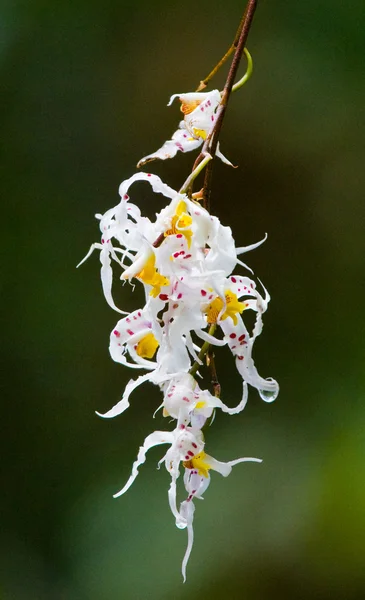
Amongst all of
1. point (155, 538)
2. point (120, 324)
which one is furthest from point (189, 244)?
point (155, 538)

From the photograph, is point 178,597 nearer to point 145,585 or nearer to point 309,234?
point 145,585

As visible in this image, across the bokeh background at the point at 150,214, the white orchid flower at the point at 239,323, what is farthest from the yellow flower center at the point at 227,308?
the bokeh background at the point at 150,214

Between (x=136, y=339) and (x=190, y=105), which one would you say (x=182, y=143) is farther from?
(x=136, y=339)

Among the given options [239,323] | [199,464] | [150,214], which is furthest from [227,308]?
[150,214]

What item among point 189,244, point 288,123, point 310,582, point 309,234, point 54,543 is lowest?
point 54,543

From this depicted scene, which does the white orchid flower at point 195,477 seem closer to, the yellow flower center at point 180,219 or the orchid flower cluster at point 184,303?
the orchid flower cluster at point 184,303

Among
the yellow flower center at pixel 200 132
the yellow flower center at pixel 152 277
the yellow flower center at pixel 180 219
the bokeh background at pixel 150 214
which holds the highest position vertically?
the yellow flower center at pixel 200 132

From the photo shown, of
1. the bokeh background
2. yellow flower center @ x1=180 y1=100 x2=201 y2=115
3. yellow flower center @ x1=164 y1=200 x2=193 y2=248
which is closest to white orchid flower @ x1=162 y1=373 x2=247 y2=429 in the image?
yellow flower center @ x1=164 y1=200 x2=193 y2=248
